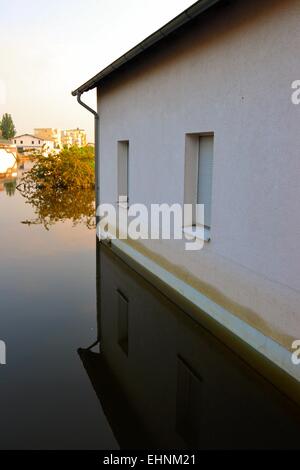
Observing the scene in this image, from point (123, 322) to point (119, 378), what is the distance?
1.69 metres

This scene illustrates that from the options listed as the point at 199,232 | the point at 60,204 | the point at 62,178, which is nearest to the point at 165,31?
the point at 199,232

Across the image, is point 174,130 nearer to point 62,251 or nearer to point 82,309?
point 82,309

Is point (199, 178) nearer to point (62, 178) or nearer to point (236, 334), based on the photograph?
point (236, 334)

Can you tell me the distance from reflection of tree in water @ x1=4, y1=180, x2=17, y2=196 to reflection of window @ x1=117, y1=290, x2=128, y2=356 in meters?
16.9

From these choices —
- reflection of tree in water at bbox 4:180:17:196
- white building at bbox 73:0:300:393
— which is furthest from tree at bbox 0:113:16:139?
white building at bbox 73:0:300:393

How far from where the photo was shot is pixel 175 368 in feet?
16.2

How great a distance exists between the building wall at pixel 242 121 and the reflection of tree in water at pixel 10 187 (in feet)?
56.2

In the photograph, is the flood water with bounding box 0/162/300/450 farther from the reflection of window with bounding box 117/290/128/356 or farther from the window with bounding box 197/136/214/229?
the window with bounding box 197/136/214/229

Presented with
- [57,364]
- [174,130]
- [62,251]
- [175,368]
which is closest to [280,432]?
[175,368]

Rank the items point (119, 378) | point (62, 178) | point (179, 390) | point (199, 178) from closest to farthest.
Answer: point (179, 390) → point (119, 378) → point (199, 178) → point (62, 178)

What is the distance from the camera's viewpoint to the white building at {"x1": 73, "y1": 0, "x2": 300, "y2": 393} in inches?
171

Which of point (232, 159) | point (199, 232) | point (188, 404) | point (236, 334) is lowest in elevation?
point (188, 404)

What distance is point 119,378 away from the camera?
4824 millimetres
